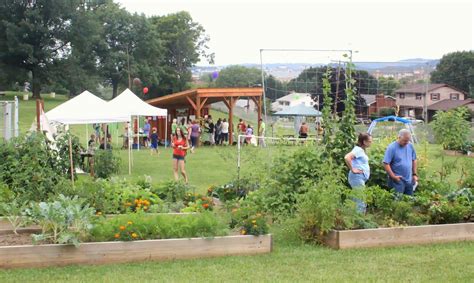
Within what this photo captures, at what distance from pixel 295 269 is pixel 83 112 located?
37.7 ft

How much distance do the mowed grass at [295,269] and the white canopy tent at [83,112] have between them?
34.4ft

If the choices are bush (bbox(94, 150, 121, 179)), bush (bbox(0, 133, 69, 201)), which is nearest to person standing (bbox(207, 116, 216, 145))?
bush (bbox(94, 150, 121, 179))

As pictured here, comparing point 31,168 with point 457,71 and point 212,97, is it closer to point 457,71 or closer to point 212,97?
point 212,97

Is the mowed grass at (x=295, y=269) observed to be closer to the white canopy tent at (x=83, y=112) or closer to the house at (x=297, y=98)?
the house at (x=297, y=98)

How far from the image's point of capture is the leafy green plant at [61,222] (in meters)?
6.42

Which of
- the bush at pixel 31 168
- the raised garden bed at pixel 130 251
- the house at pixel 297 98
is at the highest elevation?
the house at pixel 297 98

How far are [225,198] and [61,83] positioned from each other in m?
51.0

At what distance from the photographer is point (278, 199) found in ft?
28.2

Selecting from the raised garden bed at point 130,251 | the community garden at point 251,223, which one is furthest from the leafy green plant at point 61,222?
the raised garden bed at point 130,251

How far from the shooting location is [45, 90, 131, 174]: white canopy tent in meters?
16.2

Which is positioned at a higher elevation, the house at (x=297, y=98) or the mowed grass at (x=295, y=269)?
Result: the house at (x=297, y=98)

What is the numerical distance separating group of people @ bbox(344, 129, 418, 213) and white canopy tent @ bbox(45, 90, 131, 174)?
9.78 m

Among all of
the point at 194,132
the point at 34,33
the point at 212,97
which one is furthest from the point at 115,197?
the point at 34,33

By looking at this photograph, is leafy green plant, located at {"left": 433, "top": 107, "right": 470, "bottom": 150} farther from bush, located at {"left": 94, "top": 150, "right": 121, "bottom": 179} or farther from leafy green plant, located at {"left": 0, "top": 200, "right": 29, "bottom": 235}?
leafy green plant, located at {"left": 0, "top": 200, "right": 29, "bottom": 235}
